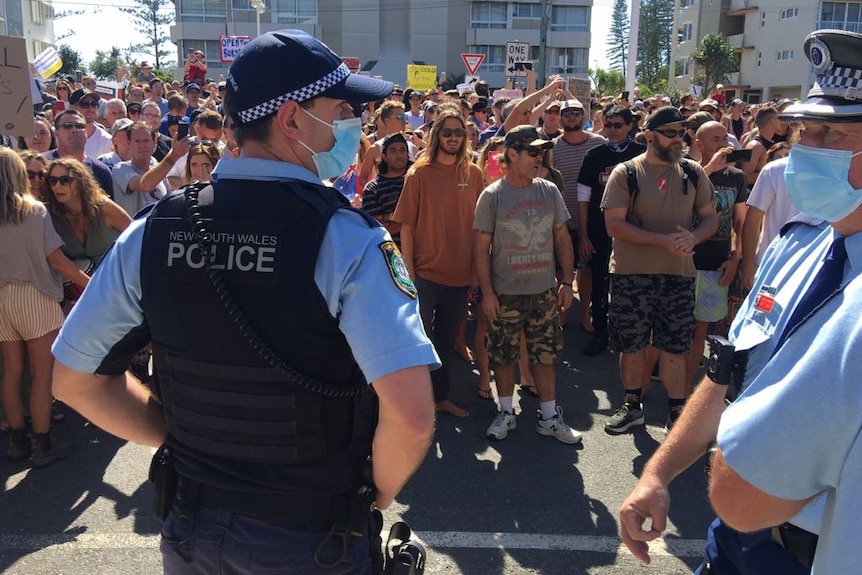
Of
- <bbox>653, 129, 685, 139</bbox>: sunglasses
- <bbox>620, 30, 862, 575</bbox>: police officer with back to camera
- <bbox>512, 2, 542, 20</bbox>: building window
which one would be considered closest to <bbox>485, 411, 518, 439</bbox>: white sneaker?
<bbox>653, 129, 685, 139</bbox>: sunglasses

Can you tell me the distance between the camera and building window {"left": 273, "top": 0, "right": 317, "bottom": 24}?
52.0 m

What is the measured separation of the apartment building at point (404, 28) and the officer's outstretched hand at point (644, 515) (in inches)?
2002

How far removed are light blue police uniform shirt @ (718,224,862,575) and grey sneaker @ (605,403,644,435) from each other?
3.47 metres

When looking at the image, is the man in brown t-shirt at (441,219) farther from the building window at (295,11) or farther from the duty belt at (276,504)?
the building window at (295,11)

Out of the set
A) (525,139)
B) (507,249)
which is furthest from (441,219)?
(525,139)

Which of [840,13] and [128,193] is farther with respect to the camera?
[840,13]

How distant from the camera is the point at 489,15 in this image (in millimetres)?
55125

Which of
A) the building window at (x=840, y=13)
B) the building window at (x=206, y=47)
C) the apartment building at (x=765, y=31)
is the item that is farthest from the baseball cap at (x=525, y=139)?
the building window at (x=840, y=13)

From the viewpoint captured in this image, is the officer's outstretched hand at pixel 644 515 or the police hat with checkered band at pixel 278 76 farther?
the officer's outstretched hand at pixel 644 515

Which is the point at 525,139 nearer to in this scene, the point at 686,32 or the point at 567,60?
the point at 567,60

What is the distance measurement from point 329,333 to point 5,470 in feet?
12.5

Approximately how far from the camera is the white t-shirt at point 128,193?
590 centimetres

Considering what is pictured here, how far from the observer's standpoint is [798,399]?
130 centimetres

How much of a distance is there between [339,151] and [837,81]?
1173 millimetres
